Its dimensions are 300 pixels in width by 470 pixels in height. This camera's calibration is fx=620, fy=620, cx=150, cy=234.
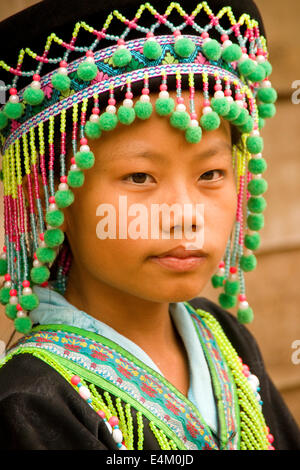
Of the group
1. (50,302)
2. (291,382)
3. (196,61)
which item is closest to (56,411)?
(50,302)

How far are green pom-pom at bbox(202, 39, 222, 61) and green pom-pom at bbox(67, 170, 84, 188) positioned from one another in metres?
0.32

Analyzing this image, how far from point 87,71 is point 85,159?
6.0 inches

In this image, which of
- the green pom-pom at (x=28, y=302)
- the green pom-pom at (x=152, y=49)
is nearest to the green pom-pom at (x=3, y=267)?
the green pom-pom at (x=28, y=302)

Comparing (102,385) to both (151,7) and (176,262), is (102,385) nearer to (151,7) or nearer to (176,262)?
(176,262)

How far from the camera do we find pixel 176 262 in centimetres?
114

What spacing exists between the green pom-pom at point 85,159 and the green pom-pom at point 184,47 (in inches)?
9.5

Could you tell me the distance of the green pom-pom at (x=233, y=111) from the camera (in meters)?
1.16

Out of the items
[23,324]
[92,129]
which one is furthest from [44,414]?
[92,129]

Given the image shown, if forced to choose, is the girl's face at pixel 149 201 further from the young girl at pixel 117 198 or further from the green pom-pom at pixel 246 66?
the green pom-pom at pixel 246 66

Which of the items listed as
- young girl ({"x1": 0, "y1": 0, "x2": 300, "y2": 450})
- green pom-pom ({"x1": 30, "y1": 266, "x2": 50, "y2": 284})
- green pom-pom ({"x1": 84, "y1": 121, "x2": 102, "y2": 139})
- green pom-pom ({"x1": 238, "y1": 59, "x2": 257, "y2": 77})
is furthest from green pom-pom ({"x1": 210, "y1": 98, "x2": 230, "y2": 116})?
green pom-pom ({"x1": 30, "y1": 266, "x2": 50, "y2": 284})

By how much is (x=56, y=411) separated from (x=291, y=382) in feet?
5.10

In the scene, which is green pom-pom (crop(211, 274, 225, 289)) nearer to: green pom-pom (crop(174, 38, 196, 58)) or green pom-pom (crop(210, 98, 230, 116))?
green pom-pom (crop(210, 98, 230, 116))

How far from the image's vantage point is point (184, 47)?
1.09 m

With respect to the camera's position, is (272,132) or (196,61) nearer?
(196,61)
